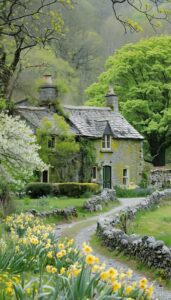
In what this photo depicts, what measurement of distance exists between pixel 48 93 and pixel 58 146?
5794mm

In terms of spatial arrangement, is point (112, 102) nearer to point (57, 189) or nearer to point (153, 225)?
point (57, 189)

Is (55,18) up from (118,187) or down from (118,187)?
up

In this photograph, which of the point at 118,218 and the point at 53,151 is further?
the point at 53,151

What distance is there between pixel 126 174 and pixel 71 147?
7.88 meters

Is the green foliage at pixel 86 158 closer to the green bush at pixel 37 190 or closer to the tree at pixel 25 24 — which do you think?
the green bush at pixel 37 190

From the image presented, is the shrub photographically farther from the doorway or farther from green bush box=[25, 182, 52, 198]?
the doorway

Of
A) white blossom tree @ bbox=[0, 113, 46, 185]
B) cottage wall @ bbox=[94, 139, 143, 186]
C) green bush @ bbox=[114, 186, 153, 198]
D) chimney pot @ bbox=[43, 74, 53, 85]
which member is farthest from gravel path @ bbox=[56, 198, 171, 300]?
chimney pot @ bbox=[43, 74, 53, 85]

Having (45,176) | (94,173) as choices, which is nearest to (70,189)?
(45,176)

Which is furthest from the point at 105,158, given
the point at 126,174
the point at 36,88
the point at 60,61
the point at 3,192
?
the point at 3,192

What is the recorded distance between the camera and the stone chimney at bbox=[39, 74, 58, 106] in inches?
1604

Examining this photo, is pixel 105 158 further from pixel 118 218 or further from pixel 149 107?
pixel 118 218

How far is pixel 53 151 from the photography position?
37.6 m

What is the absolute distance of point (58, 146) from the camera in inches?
1473

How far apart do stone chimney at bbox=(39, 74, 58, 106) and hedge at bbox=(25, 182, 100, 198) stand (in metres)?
9.21
